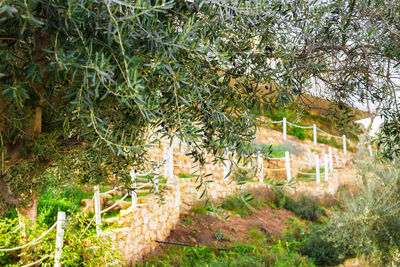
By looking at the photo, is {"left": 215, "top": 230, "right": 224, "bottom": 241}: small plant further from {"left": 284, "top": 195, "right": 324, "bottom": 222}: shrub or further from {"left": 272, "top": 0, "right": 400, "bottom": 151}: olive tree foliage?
{"left": 272, "top": 0, "right": 400, "bottom": 151}: olive tree foliage

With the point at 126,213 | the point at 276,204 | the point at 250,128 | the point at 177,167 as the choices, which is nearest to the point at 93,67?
the point at 250,128

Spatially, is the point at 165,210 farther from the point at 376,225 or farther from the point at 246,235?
the point at 376,225

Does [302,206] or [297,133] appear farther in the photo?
[297,133]

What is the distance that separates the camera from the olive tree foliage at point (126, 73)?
0.91m

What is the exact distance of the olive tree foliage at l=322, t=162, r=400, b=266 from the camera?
654 cm

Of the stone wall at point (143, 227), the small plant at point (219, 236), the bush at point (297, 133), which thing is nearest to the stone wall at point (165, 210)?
the stone wall at point (143, 227)

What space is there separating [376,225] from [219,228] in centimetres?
398

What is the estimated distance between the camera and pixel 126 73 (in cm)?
95

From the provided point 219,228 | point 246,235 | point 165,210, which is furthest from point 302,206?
point 165,210

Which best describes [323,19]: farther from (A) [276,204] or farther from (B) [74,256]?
(A) [276,204]

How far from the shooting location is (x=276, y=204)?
12.4 meters

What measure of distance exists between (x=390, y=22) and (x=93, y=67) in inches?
70.1

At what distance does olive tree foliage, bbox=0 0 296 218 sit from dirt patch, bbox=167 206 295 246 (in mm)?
6885

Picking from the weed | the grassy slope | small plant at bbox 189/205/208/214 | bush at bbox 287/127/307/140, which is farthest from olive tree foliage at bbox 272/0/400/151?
bush at bbox 287/127/307/140
